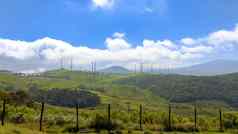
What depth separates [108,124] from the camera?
4162cm

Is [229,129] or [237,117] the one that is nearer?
[229,129]

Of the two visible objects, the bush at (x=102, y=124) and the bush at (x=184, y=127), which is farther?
the bush at (x=184, y=127)

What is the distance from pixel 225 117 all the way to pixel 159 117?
10702 mm

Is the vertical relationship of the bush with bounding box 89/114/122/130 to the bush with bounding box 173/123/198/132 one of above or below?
above

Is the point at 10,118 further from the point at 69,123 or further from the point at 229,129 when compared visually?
the point at 229,129

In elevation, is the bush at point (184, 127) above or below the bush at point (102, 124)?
below

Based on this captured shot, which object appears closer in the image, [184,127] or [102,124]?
[102,124]

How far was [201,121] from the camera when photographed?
52.7 m

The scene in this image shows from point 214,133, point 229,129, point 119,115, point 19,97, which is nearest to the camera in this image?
point 214,133

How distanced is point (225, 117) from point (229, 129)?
8.13 meters

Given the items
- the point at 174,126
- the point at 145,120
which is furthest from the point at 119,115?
the point at 174,126

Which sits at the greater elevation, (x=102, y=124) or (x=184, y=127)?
(x=102, y=124)

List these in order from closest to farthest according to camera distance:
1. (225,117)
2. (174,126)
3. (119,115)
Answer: (174,126)
(119,115)
(225,117)

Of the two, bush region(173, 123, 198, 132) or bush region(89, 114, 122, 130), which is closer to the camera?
bush region(89, 114, 122, 130)
